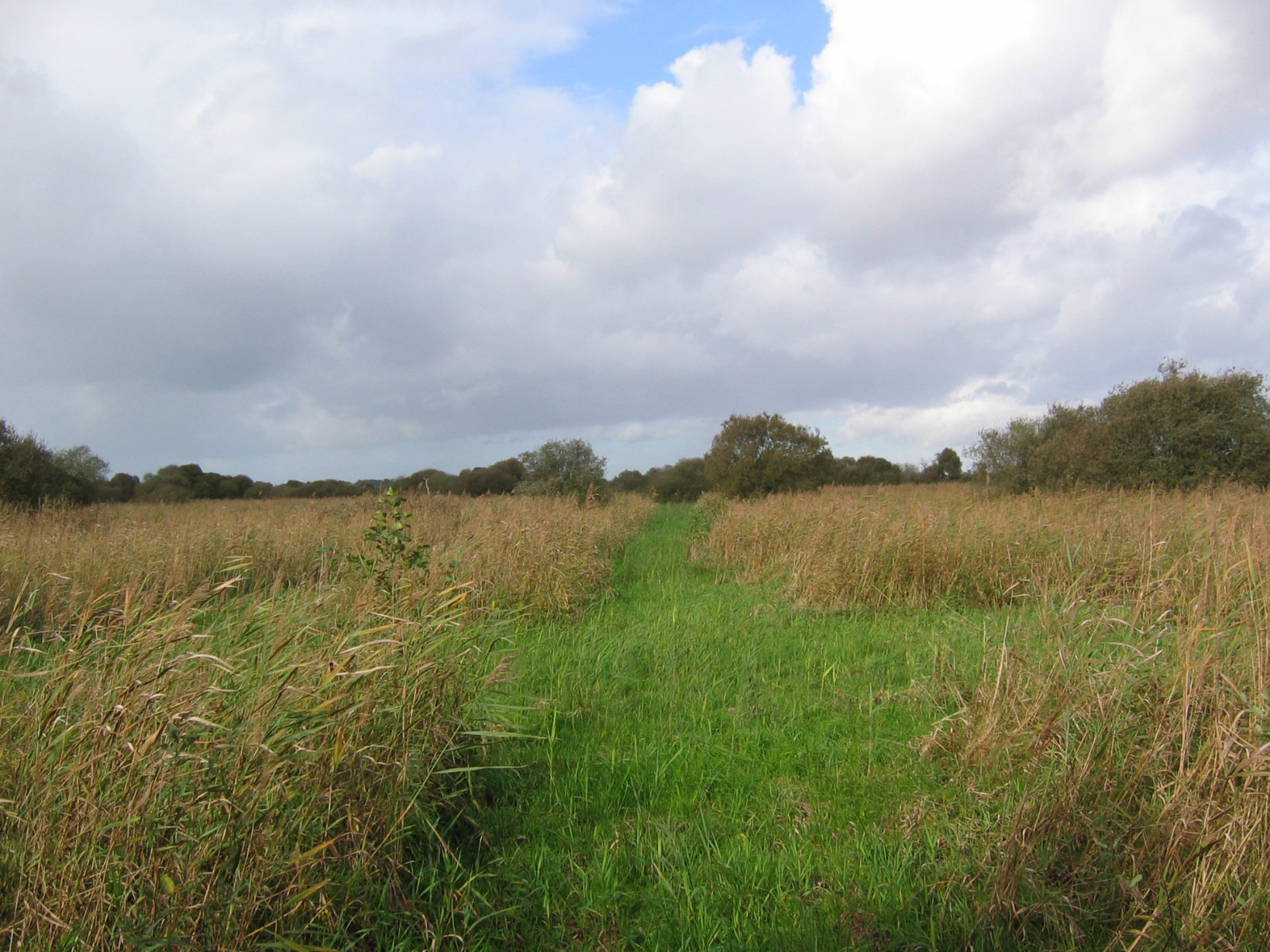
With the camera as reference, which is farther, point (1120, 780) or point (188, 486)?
point (188, 486)

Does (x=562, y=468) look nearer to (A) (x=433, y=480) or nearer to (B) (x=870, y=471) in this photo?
(A) (x=433, y=480)

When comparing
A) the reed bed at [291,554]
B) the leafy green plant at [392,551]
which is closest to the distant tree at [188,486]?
the reed bed at [291,554]

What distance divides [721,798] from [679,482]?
40.4m

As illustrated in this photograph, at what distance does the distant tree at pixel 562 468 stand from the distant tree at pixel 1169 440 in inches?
588

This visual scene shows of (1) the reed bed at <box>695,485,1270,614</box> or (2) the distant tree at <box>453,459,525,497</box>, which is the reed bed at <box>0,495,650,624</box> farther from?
(2) the distant tree at <box>453,459,525,497</box>

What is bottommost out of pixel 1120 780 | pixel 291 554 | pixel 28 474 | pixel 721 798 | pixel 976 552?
pixel 721 798

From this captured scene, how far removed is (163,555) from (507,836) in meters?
7.06

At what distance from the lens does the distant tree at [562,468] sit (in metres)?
26.6

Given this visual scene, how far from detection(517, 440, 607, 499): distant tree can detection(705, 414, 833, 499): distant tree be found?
521 centimetres

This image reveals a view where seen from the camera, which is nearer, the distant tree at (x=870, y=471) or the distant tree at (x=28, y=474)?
the distant tree at (x=28, y=474)

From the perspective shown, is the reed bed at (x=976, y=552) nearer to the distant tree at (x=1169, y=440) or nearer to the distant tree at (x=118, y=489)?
the distant tree at (x=1169, y=440)

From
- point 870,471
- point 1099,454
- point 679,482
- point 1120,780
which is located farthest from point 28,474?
point 870,471

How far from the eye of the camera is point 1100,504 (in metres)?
11.4

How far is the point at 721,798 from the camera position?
3279 millimetres
